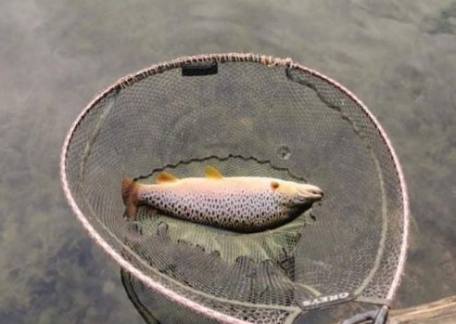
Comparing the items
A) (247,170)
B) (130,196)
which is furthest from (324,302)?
(247,170)

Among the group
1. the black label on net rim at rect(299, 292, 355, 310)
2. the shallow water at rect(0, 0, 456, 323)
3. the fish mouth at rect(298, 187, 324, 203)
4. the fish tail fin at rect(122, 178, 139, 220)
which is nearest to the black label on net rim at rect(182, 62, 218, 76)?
the fish tail fin at rect(122, 178, 139, 220)

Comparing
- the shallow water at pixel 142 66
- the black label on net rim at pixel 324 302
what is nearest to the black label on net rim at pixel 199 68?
the shallow water at pixel 142 66

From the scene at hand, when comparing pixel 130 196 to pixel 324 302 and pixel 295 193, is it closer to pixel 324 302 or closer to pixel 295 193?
pixel 295 193

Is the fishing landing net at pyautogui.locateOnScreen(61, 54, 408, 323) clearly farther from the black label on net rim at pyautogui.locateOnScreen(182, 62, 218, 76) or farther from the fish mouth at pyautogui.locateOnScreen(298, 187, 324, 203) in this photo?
the fish mouth at pyautogui.locateOnScreen(298, 187, 324, 203)

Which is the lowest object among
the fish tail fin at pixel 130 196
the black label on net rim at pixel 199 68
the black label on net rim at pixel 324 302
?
the fish tail fin at pixel 130 196

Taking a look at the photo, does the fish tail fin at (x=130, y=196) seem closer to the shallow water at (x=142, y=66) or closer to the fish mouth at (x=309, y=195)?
the shallow water at (x=142, y=66)

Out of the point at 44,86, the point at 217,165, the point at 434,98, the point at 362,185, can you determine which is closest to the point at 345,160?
the point at 362,185
